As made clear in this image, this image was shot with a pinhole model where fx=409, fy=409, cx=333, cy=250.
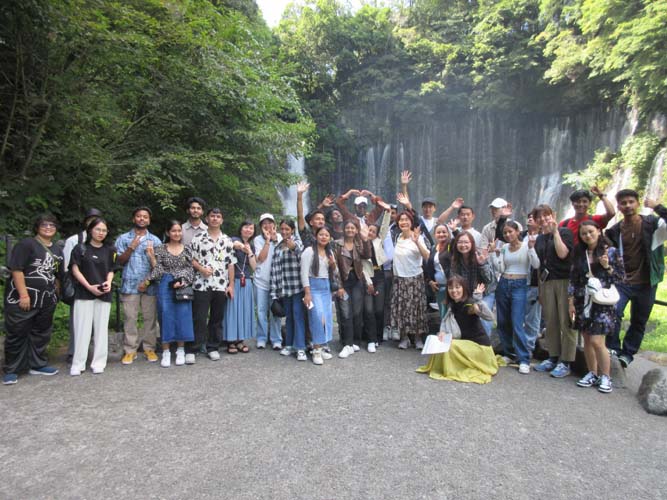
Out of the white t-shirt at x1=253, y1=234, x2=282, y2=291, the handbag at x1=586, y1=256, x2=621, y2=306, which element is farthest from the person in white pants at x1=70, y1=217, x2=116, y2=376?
the handbag at x1=586, y1=256, x2=621, y2=306

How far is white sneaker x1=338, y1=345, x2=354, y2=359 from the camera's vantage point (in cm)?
516

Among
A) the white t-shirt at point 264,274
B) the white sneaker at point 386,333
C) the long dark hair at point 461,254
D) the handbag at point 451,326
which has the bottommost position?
the white sneaker at point 386,333

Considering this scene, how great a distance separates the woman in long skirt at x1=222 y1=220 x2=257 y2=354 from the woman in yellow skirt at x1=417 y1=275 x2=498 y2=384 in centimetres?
226

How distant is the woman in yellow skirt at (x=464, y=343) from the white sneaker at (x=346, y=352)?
36.9 inches

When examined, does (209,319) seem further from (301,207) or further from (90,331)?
(301,207)

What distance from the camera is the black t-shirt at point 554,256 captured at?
14.8ft

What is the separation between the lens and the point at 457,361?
14.9ft

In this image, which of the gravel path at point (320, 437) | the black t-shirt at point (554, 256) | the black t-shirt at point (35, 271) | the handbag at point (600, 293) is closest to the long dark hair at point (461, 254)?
the black t-shirt at point (554, 256)

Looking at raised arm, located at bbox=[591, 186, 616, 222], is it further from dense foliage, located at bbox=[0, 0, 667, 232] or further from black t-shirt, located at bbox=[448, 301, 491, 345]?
dense foliage, located at bbox=[0, 0, 667, 232]

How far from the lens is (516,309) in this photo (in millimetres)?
4773

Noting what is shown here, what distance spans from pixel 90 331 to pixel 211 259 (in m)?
1.51

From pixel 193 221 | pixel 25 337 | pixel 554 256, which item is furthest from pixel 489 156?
pixel 25 337

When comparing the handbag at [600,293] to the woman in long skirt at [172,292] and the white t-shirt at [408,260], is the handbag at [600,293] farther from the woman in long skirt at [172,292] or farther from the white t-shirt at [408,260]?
the woman in long skirt at [172,292]

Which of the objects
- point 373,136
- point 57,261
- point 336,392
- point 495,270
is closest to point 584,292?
point 495,270
